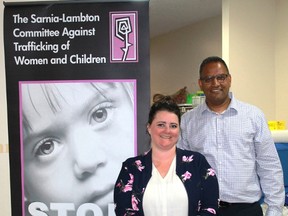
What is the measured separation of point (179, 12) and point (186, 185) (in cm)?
386

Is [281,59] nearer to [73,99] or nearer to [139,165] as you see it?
[73,99]

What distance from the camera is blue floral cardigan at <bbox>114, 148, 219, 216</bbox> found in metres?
1.49

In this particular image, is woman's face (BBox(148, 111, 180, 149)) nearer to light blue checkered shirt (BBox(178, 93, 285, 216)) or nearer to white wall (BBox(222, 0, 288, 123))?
light blue checkered shirt (BBox(178, 93, 285, 216))

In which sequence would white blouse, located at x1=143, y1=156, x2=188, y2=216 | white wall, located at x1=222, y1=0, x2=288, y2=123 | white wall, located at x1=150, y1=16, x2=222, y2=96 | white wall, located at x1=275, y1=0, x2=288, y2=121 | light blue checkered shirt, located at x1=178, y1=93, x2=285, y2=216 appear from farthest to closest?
white wall, located at x1=150, y1=16, x2=222, y2=96
white wall, located at x1=275, y1=0, x2=288, y2=121
white wall, located at x1=222, y1=0, x2=288, y2=123
light blue checkered shirt, located at x1=178, y1=93, x2=285, y2=216
white blouse, located at x1=143, y1=156, x2=188, y2=216

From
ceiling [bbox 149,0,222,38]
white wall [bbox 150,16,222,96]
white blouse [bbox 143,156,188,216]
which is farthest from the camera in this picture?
white wall [bbox 150,16,222,96]

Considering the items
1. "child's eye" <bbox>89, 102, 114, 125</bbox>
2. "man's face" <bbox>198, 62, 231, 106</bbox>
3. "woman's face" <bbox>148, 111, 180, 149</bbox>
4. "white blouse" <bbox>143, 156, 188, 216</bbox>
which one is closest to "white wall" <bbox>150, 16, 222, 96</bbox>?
"child's eye" <bbox>89, 102, 114, 125</bbox>

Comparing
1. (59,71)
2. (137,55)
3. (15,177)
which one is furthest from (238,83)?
(15,177)

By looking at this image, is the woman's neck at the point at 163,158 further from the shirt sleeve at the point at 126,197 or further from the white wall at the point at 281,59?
the white wall at the point at 281,59

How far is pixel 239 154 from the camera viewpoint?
164 cm

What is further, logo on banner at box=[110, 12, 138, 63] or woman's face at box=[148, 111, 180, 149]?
logo on banner at box=[110, 12, 138, 63]

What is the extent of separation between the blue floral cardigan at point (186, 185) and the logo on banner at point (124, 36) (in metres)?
0.73

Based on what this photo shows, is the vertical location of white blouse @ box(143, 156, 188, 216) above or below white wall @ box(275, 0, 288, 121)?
below

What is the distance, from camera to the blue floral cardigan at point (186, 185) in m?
1.49

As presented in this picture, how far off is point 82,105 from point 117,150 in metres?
0.35
